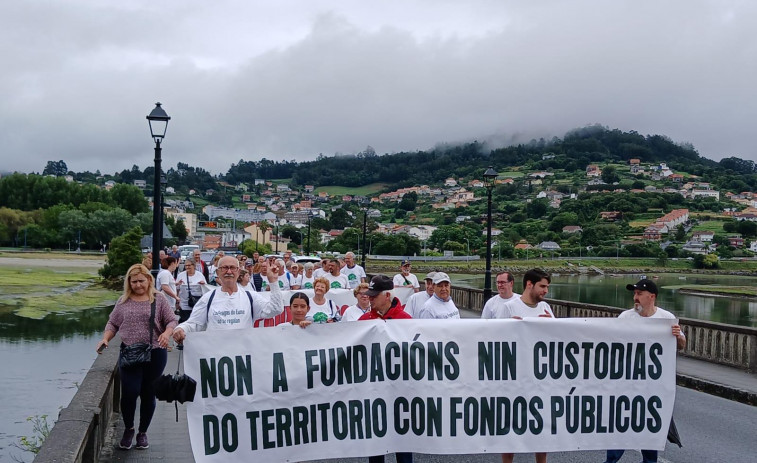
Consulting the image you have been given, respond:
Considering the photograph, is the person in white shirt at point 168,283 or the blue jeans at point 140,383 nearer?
the blue jeans at point 140,383

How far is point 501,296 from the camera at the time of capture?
8102 millimetres

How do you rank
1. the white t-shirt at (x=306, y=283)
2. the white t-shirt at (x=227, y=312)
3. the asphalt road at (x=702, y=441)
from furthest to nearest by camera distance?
the white t-shirt at (x=306, y=283)
the asphalt road at (x=702, y=441)
the white t-shirt at (x=227, y=312)

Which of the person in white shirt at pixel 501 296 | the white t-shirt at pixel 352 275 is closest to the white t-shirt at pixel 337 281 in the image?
the white t-shirt at pixel 352 275

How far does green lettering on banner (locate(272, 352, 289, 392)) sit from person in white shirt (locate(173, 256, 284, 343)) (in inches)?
35.8

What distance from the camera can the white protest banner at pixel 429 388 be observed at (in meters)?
5.87

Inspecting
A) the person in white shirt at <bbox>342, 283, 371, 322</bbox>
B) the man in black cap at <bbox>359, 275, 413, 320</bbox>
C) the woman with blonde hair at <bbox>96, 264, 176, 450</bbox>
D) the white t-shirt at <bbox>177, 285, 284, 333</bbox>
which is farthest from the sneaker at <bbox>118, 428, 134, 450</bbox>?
the man in black cap at <bbox>359, 275, 413, 320</bbox>

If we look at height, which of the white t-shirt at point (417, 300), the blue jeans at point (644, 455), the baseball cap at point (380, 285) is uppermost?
the baseball cap at point (380, 285)

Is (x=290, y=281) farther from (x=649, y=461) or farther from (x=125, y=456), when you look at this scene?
(x=649, y=461)

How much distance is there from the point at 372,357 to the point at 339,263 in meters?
8.87

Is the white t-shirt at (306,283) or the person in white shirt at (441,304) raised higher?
the person in white shirt at (441,304)

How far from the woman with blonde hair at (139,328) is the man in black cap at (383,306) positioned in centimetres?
189

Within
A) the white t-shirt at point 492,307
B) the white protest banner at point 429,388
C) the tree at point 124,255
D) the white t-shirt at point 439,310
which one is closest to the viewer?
the white protest banner at point 429,388

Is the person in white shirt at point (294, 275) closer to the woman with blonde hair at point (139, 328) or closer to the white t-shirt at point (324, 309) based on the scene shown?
the white t-shirt at point (324, 309)

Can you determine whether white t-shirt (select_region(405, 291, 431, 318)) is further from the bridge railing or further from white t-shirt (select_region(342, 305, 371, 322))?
the bridge railing
